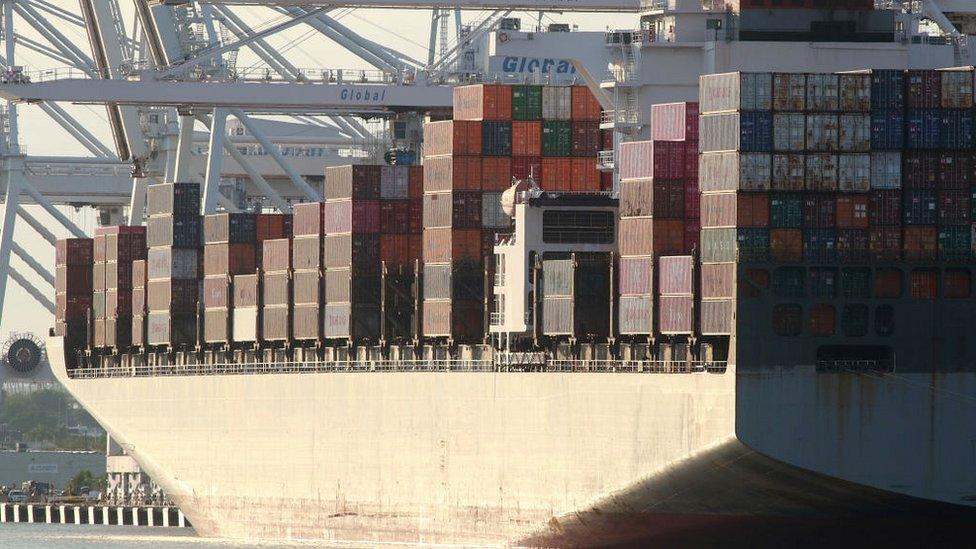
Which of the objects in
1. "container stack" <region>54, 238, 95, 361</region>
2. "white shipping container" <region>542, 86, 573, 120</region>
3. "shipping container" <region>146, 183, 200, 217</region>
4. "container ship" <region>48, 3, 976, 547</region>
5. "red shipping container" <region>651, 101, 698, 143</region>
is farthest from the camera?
"container stack" <region>54, 238, 95, 361</region>

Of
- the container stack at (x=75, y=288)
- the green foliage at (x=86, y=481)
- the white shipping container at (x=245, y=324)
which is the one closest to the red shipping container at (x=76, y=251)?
the container stack at (x=75, y=288)

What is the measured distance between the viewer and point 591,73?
2534 inches

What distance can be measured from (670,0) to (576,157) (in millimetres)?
4434

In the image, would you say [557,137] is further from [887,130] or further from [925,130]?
[925,130]

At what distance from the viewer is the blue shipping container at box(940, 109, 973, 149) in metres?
52.8

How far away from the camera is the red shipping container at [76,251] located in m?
81.8

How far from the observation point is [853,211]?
2094 inches

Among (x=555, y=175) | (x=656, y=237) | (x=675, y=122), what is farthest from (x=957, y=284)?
(x=555, y=175)

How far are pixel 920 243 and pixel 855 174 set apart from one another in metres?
1.80

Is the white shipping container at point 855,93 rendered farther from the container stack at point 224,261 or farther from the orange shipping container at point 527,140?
the container stack at point 224,261

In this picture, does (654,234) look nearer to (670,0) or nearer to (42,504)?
(670,0)

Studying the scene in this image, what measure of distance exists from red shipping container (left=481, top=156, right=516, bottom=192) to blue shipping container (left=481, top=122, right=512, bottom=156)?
0.14 meters

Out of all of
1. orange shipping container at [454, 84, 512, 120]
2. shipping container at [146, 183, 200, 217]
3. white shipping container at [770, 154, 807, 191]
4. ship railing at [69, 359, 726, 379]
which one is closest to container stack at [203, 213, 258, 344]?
ship railing at [69, 359, 726, 379]

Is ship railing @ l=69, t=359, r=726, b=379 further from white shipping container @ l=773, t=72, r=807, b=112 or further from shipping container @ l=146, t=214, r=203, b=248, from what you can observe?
white shipping container @ l=773, t=72, r=807, b=112
